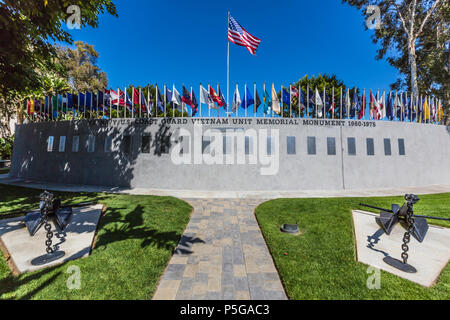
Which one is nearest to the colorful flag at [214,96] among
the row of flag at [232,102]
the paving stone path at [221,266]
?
the row of flag at [232,102]

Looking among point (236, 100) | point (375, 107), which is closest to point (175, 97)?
point (236, 100)

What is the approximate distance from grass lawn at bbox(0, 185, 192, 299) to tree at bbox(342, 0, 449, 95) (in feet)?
99.2

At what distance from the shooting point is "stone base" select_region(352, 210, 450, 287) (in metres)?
4.22

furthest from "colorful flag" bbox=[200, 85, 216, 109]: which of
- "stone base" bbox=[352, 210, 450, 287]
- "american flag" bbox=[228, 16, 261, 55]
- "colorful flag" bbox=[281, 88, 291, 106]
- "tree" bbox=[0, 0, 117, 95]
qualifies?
"stone base" bbox=[352, 210, 450, 287]

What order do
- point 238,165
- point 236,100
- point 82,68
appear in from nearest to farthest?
point 238,165
point 236,100
point 82,68

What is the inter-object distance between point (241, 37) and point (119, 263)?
16572 millimetres

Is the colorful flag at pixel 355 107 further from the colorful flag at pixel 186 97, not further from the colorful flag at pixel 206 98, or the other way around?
the colorful flag at pixel 186 97

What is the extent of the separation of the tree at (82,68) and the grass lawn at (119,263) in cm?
4508

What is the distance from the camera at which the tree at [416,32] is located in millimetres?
21812

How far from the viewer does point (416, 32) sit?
78.9 feet

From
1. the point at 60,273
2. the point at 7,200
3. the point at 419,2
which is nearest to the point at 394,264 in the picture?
the point at 60,273

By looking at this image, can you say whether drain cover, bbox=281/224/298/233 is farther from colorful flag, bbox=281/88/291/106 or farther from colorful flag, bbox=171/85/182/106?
colorful flag, bbox=171/85/182/106

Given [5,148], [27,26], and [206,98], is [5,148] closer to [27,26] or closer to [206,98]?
[27,26]
